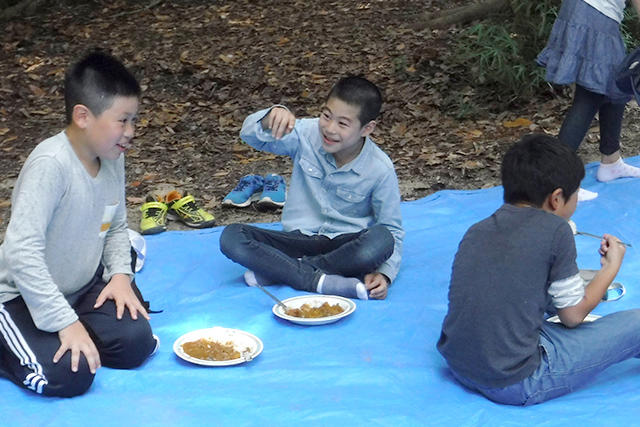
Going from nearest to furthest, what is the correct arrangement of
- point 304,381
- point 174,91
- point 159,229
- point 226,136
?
1. point 304,381
2. point 159,229
3. point 226,136
4. point 174,91

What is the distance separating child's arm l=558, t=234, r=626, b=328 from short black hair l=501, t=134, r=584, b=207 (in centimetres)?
22

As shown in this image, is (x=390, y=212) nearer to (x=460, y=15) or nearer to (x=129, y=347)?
(x=129, y=347)

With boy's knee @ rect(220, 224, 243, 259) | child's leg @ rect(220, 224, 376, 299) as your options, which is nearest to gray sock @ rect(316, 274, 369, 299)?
child's leg @ rect(220, 224, 376, 299)

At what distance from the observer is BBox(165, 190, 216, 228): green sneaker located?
4.39 metres

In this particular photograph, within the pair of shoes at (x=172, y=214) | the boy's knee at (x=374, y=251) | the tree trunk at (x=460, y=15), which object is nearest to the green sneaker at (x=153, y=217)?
the pair of shoes at (x=172, y=214)

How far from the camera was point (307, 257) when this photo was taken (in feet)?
11.7

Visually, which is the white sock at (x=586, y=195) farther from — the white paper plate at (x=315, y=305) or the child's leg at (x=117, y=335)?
the child's leg at (x=117, y=335)

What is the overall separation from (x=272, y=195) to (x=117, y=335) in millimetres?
2054

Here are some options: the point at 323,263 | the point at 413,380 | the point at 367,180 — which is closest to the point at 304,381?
the point at 413,380

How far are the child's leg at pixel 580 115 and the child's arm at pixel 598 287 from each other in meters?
1.92

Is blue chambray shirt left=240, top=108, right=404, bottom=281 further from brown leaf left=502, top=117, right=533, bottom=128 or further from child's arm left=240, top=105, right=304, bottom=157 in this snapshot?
brown leaf left=502, top=117, right=533, bottom=128

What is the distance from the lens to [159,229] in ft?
13.9

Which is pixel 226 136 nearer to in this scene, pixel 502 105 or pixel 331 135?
pixel 502 105

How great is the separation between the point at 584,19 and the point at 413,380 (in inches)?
97.3
